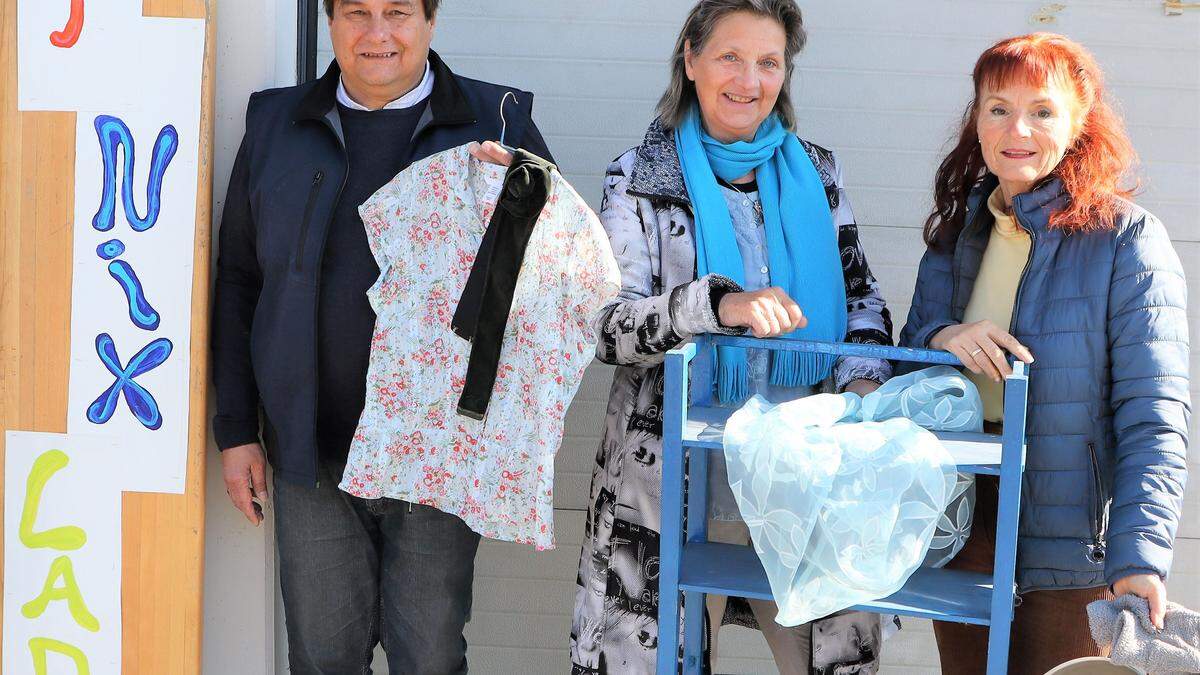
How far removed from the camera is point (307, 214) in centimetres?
243

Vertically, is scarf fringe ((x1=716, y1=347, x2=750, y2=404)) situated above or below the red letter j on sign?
below

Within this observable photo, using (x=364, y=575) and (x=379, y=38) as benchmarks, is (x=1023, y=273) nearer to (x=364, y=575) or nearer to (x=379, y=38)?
(x=379, y=38)

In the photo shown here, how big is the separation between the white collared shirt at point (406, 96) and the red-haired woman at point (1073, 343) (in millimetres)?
1176

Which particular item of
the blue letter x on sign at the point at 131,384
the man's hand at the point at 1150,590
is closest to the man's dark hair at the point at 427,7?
the blue letter x on sign at the point at 131,384

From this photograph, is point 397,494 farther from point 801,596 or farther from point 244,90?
point 244,90

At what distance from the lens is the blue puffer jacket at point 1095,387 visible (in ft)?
6.56

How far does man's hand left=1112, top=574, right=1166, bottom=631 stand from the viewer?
6.24ft

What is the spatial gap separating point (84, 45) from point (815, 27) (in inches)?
78.0

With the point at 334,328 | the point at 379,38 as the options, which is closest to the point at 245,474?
the point at 334,328

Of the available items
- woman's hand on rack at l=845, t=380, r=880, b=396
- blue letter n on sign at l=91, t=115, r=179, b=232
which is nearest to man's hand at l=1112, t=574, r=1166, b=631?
woman's hand on rack at l=845, t=380, r=880, b=396

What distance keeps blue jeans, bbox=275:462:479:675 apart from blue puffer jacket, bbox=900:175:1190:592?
3.94ft

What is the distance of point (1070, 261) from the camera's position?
2090 millimetres

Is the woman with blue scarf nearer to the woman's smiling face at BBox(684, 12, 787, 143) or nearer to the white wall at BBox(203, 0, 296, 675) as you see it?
the woman's smiling face at BBox(684, 12, 787, 143)

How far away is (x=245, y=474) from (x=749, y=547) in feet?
3.84
